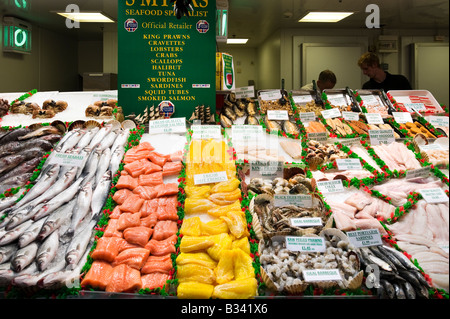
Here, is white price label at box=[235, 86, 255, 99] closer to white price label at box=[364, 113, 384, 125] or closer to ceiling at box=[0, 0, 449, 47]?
white price label at box=[364, 113, 384, 125]

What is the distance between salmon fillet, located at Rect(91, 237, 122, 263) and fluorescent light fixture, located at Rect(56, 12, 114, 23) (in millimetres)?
4118

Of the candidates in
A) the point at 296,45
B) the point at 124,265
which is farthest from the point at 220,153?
the point at 296,45

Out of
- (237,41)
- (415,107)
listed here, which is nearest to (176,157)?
(415,107)

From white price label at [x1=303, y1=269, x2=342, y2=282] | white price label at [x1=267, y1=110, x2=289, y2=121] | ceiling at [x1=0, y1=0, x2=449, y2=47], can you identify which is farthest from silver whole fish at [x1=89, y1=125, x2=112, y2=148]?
white price label at [x1=303, y1=269, x2=342, y2=282]

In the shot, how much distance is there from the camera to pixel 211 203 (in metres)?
2.07

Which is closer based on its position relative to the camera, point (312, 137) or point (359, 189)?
point (359, 189)

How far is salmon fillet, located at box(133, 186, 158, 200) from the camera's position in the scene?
7.07 feet

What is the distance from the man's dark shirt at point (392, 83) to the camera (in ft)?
13.3

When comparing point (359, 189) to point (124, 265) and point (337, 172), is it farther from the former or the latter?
point (124, 265)

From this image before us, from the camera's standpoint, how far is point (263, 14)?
6.75 meters

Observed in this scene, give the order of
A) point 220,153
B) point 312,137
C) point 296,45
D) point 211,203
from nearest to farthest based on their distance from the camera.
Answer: point 211,203 → point 220,153 → point 312,137 → point 296,45

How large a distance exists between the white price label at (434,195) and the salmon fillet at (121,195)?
179 centimetres

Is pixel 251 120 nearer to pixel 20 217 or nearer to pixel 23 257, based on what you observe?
pixel 20 217

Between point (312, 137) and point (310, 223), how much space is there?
4.29ft
